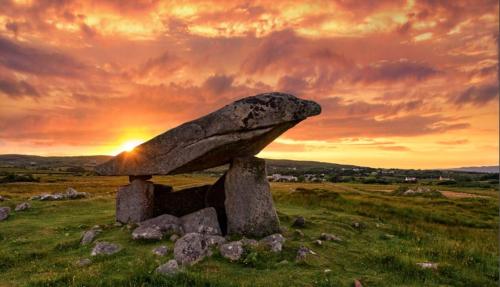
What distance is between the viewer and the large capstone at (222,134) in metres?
20.1

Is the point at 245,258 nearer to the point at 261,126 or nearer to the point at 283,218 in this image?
the point at 261,126

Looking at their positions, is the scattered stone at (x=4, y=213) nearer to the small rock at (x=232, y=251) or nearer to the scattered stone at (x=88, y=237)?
the scattered stone at (x=88, y=237)

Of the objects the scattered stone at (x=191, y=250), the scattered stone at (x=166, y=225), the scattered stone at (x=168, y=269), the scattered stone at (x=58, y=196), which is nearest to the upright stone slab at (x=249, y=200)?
the scattered stone at (x=166, y=225)

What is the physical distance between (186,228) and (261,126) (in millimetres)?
6295

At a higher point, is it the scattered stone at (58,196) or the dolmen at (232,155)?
the dolmen at (232,155)

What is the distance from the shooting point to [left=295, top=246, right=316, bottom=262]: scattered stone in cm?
1537

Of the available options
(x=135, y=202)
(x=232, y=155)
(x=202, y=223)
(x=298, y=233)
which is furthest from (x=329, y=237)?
(x=135, y=202)

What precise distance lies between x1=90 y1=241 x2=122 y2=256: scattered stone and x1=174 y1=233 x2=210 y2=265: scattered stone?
289 cm

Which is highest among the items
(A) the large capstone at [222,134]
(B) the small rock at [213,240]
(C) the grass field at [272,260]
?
(A) the large capstone at [222,134]

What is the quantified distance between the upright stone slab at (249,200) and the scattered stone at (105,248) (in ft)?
19.4

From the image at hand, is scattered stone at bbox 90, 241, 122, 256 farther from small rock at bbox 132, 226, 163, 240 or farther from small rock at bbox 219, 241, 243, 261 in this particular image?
small rock at bbox 219, 241, 243, 261

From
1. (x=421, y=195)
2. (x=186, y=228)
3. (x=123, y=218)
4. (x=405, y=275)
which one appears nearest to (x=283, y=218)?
(x=186, y=228)

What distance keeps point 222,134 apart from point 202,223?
4.53 metres

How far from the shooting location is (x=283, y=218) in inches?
1017
